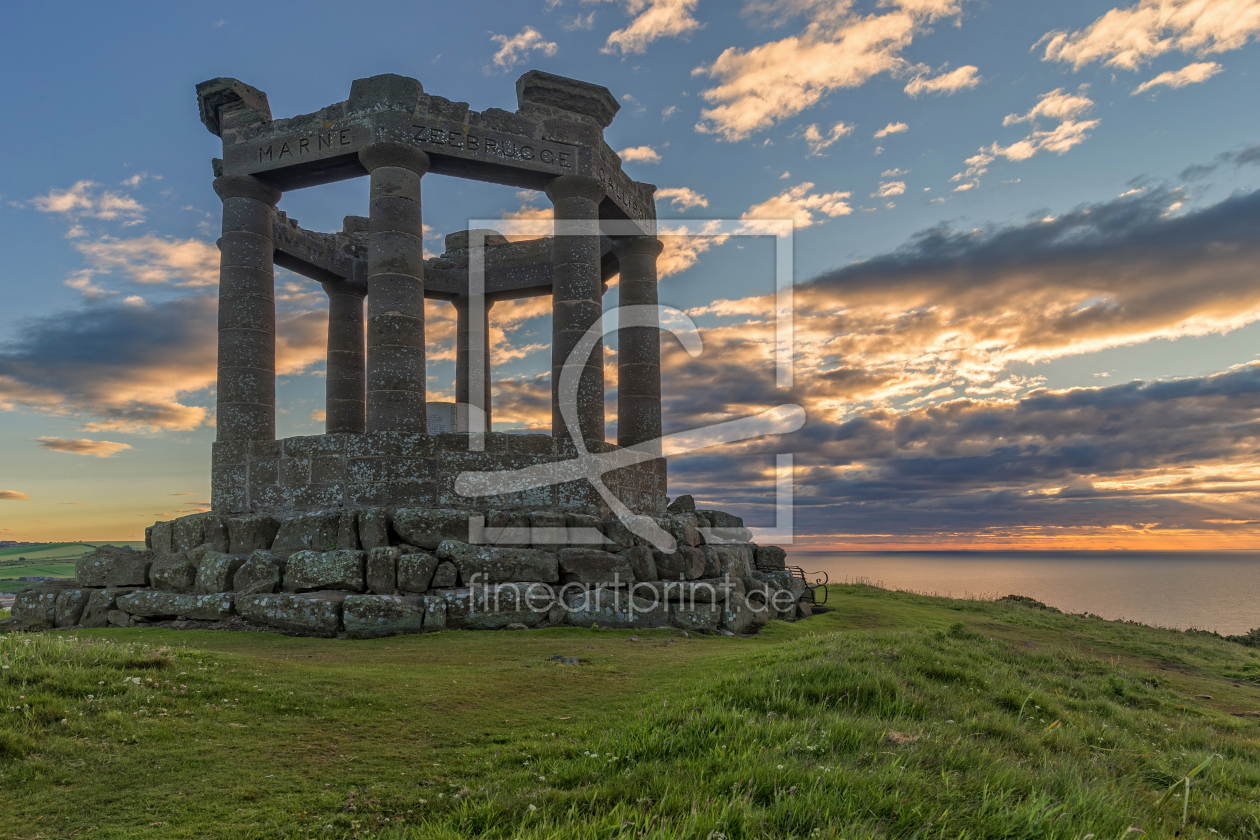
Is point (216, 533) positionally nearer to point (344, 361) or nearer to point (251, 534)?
point (251, 534)

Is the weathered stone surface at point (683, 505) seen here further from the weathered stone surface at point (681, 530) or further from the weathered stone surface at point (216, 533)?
the weathered stone surface at point (216, 533)

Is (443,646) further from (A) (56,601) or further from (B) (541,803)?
(A) (56,601)

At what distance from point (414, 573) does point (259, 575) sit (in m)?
3.09

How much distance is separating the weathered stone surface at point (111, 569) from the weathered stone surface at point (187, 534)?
0.62 meters

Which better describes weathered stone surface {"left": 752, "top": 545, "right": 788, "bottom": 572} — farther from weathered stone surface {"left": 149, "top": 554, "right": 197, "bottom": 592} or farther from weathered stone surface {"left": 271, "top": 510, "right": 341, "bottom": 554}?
weathered stone surface {"left": 149, "top": 554, "right": 197, "bottom": 592}

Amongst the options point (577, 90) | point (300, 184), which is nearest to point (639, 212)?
point (577, 90)

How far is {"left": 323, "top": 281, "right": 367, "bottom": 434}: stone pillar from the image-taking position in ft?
74.2

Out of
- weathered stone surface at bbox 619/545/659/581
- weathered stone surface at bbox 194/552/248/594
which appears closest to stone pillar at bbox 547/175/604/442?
weathered stone surface at bbox 619/545/659/581

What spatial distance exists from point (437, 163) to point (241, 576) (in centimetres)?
1072

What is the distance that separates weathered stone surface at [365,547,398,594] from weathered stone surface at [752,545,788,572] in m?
12.6

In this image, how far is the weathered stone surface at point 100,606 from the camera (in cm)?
1427

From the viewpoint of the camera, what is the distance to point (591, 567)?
50.1 ft

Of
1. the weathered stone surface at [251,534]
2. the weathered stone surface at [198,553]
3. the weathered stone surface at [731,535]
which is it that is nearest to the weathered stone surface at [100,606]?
the weathered stone surface at [198,553]

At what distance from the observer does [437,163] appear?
17641 millimetres
